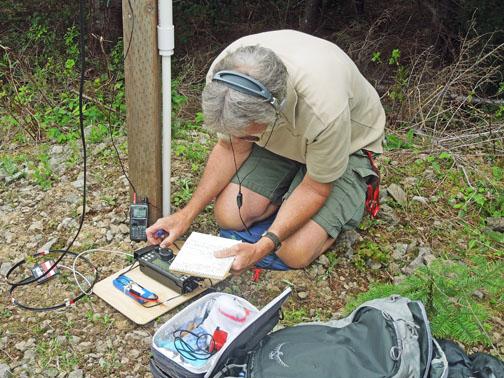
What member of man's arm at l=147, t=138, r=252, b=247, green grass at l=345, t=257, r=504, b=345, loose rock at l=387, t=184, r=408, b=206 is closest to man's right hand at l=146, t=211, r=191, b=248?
man's arm at l=147, t=138, r=252, b=247

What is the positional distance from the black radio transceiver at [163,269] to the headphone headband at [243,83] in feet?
3.10

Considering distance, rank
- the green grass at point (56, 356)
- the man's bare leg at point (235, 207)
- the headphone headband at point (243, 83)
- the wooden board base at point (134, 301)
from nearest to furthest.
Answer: the headphone headband at point (243, 83) → the green grass at point (56, 356) → the wooden board base at point (134, 301) → the man's bare leg at point (235, 207)

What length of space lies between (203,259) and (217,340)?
0.41 meters

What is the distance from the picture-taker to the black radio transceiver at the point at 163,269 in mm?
2475

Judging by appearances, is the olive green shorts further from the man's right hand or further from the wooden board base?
the wooden board base

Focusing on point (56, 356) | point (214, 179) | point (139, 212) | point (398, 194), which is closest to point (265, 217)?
point (214, 179)

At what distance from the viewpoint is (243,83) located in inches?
78.0

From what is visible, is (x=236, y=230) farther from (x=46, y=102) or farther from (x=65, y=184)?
(x=46, y=102)

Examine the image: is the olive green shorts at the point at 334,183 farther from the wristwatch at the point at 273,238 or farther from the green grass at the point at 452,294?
the green grass at the point at 452,294

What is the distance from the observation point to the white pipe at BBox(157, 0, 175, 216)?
7.83 feet

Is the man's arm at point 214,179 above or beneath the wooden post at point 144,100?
beneath

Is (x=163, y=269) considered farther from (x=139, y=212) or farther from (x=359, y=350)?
(x=359, y=350)

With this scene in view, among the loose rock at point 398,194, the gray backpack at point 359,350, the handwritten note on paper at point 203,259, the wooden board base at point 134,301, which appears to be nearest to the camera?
the gray backpack at point 359,350

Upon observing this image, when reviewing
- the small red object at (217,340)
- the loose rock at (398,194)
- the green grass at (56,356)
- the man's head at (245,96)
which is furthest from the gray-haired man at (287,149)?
the green grass at (56,356)
